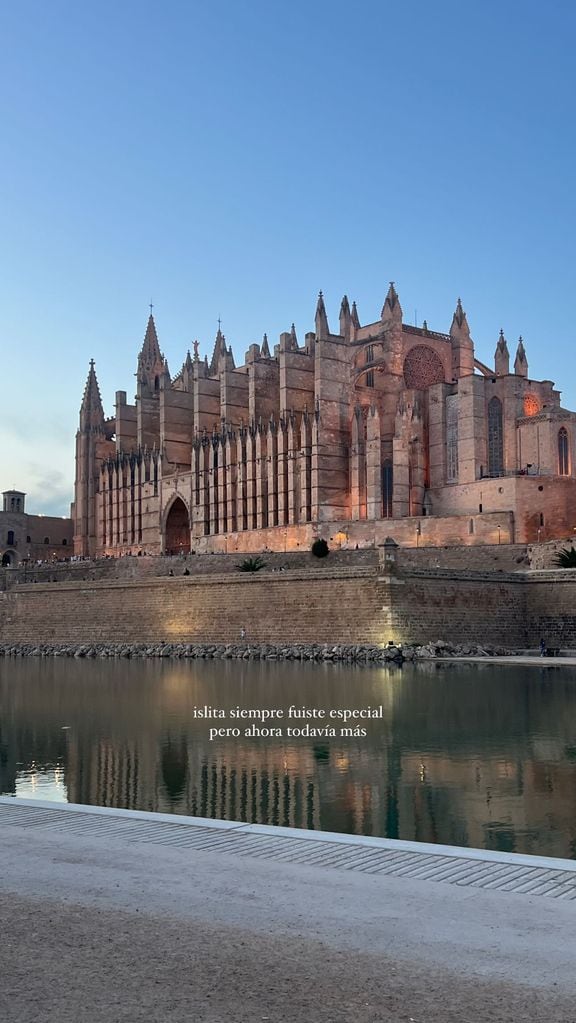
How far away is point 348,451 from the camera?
58.4 meters

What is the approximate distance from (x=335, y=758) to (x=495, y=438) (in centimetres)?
4083

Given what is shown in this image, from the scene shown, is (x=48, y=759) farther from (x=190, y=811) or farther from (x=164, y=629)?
(x=164, y=629)

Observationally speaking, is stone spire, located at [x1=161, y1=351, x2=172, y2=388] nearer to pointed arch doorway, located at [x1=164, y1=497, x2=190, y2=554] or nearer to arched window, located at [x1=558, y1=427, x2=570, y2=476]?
pointed arch doorway, located at [x1=164, y1=497, x2=190, y2=554]

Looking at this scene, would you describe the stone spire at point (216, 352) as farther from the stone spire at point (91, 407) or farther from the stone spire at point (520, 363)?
the stone spire at point (520, 363)

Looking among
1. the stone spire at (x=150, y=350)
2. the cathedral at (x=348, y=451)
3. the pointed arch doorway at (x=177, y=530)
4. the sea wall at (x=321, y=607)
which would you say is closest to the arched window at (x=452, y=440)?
the cathedral at (x=348, y=451)

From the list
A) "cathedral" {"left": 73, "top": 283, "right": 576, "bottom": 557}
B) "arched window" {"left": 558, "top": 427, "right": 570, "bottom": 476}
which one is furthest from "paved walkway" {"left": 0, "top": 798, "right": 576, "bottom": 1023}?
"arched window" {"left": 558, "top": 427, "right": 570, "bottom": 476}

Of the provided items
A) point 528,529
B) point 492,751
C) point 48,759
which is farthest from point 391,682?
point 528,529

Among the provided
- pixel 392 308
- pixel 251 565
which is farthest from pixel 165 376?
pixel 251 565

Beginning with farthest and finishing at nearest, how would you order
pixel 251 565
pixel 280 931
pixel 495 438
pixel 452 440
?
1. pixel 452 440
2. pixel 495 438
3. pixel 251 565
4. pixel 280 931

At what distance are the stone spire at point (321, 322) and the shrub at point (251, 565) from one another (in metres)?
15.0

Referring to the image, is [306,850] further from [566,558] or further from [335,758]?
[566,558]

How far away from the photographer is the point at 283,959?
4.67 meters

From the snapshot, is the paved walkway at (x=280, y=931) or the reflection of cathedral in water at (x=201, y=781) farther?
the reflection of cathedral in water at (x=201, y=781)

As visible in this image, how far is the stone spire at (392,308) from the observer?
2363 inches
